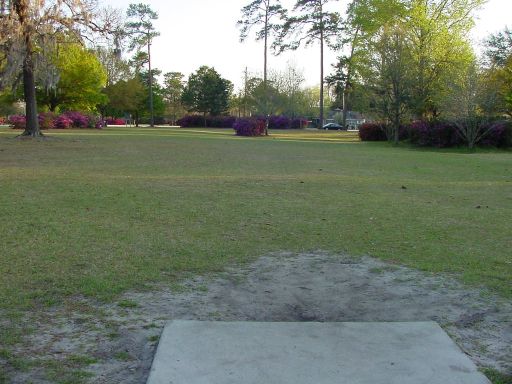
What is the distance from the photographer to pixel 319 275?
5.19 metres

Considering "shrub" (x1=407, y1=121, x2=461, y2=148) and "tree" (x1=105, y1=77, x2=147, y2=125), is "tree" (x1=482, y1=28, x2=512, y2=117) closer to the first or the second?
"shrub" (x1=407, y1=121, x2=461, y2=148)

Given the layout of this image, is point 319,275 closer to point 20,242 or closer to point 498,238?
point 498,238

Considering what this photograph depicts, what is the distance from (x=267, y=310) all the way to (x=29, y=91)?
26323 millimetres

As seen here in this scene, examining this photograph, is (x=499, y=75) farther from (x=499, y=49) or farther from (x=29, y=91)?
(x=29, y=91)

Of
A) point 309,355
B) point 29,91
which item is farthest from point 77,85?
point 309,355

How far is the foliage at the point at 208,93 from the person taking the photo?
274ft

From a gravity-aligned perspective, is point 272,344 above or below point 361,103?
below

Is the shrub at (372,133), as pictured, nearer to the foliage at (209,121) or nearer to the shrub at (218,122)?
the foliage at (209,121)

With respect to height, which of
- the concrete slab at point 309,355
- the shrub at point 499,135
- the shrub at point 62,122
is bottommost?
the concrete slab at point 309,355

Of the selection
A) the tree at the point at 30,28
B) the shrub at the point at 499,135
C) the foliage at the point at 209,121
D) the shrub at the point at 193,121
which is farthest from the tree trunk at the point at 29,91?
the shrub at the point at 193,121

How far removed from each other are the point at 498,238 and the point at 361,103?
29792 millimetres

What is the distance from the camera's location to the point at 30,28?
23.5 metres

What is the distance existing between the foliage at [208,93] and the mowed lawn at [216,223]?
231 ft

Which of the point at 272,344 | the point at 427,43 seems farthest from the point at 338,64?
the point at 272,344
